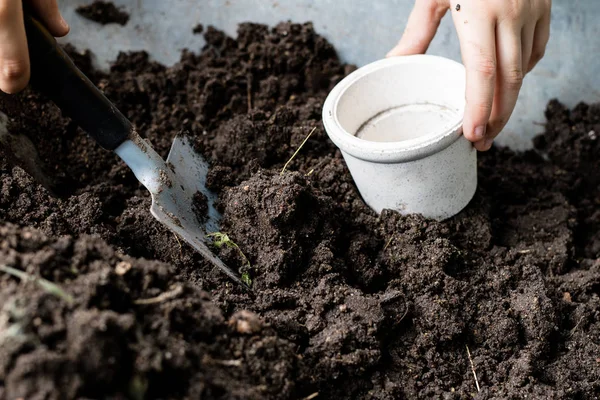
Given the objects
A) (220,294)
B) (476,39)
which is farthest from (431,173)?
(220,294)

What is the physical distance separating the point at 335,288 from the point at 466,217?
533mm

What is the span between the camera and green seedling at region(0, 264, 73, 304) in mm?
920

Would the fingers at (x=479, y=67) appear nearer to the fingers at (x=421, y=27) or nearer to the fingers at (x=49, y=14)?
the fingers at (x=421, y=27)

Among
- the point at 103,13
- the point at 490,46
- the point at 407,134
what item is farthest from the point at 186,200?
the point at 103,13

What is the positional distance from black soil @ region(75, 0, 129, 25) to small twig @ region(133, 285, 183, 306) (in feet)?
4.58

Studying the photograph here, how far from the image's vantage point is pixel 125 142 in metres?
1.48

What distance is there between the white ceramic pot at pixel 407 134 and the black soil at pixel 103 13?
3.03 ft

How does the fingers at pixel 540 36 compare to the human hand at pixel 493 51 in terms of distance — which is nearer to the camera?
the human hand at pixel 493 51

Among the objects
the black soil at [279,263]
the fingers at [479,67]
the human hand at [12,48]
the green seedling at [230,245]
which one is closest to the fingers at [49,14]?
the human hand at [12,48]

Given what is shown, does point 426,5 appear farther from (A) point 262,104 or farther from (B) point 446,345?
(B) point 446,345

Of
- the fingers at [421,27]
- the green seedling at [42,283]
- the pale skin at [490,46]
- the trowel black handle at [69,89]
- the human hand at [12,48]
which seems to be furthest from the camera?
the fingers at [421,27]

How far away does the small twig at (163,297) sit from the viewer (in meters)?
0.99

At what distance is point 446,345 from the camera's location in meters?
1.39

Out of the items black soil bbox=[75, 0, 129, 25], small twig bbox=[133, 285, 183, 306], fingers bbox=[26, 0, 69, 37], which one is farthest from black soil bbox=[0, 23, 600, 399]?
fingers bbox=[26, 0, 69, 37]
